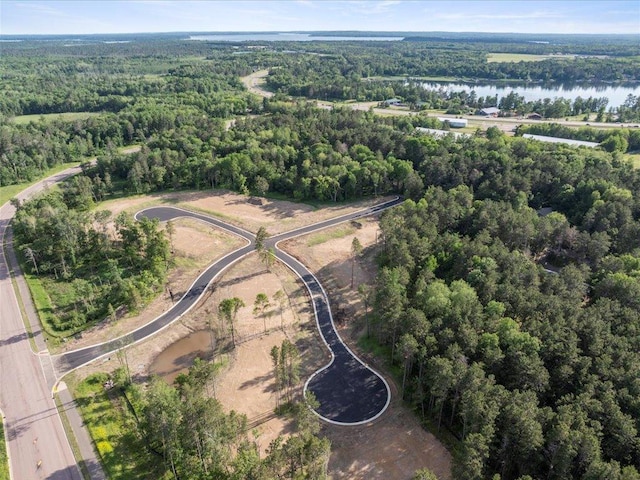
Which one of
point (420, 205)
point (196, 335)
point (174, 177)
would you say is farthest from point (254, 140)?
point (196, 335)

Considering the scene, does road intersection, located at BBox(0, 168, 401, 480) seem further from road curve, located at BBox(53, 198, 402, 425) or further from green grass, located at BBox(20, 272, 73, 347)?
green grass, located at BBox(20, 272, 73, 347)

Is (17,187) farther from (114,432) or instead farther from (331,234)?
(114,432)

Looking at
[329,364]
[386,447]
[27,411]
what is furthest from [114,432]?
[386,447]

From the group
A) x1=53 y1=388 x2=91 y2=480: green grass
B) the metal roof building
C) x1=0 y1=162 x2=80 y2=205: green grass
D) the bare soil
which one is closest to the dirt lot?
the bare soil

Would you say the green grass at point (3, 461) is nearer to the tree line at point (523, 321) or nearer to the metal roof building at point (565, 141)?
the tree line at point (523, 321)

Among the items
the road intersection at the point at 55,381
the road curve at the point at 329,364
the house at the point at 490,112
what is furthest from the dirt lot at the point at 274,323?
the house at the point at 490,112

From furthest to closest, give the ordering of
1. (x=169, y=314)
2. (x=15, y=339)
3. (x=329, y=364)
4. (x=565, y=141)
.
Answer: (x=565, y=141) < (x=169, y=314) < (x=15, y=339) < (x=329, y=364)

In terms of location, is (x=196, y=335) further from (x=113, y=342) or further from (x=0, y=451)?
(x=0, y=451)
